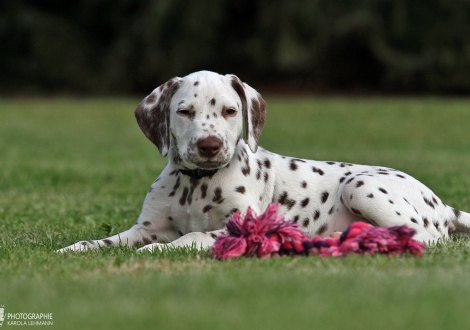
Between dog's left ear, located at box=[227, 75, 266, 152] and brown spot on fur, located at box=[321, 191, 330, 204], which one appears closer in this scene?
dog's left ear, located at box=[227, 75, 266, 152]

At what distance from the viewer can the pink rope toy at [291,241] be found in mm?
5609

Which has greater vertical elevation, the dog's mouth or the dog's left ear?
the dog's left ear

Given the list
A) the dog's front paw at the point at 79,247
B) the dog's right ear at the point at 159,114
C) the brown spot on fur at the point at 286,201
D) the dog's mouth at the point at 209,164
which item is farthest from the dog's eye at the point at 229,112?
the dog's front paw at the point at 79,247

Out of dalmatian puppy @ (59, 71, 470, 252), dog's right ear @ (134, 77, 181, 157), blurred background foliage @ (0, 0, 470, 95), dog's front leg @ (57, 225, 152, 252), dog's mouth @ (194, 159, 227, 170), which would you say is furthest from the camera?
blurred background foliage @ (0, 0, 470, 95)

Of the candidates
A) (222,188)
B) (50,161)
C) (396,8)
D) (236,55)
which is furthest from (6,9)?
(222,188)

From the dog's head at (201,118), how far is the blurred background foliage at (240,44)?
80.3 ft

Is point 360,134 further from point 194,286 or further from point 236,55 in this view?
point 194,286

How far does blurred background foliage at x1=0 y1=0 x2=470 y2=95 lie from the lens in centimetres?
3173

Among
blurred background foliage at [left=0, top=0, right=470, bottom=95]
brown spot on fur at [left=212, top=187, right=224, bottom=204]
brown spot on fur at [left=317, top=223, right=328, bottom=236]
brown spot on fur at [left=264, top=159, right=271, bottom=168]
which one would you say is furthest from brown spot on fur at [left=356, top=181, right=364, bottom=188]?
blurred background foliage at [left=0, top=0, right=470, bottom=95]

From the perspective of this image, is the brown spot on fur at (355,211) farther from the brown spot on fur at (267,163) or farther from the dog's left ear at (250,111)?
the dog's left ear at (250,111)

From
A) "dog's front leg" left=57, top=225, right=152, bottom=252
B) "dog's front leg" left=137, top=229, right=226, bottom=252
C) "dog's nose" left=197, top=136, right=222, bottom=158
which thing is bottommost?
"dog's front leg" left=57, top=225, right=152, bottom=252

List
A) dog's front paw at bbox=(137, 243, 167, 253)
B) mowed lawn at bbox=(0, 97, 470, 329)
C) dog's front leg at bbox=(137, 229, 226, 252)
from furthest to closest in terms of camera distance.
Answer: dog's front leg at bbox=(137, 229, 226, 252) → dog's front paw at bbox=(137, 243, 167, 253) → mowed lawn at bbox=(0, 97, 470, 329)

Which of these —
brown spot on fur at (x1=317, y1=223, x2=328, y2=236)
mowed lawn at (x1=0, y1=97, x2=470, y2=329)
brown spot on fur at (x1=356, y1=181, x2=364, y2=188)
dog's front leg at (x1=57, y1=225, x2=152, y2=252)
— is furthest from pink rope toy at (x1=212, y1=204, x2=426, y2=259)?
dog's front leg at (x1=57, y1=225, x2=152, y2=252)

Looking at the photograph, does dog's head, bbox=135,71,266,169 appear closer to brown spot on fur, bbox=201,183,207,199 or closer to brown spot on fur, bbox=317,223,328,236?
brown spot on fur, bbox=201,183,207,199
